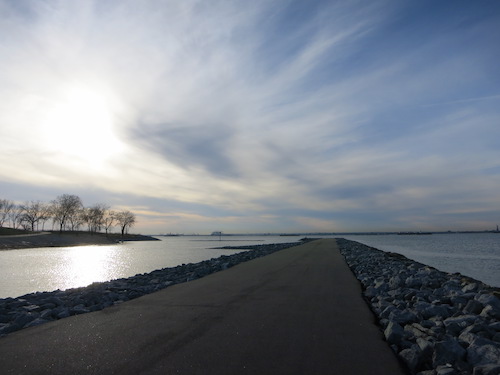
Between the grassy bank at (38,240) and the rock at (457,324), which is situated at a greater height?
the grassy bank at (38,240)

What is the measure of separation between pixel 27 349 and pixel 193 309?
11.0 ft

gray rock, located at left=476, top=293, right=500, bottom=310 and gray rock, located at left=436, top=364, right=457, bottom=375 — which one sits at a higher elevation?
gray rock, located at left=476, top=293, right=500, bottom=310

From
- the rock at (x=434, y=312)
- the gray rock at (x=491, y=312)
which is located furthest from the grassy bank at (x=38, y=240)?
the gray rock at (x=491, y=312)

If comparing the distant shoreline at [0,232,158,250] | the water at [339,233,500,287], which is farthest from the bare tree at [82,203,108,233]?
the water at [339,233,500,287]

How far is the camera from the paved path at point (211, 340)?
13.6 ft

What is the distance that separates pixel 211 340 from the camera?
516cm

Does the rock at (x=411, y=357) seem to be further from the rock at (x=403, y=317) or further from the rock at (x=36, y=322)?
the rock at (x=36, y=322)

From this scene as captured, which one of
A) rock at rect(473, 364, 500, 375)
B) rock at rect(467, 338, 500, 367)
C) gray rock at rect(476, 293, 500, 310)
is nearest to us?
rock at rect(473, 364, 500, 375)

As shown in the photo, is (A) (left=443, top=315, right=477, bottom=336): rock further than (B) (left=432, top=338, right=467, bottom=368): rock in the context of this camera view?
Yes

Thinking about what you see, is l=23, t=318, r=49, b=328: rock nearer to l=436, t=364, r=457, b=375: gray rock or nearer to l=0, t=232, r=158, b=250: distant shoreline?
l=436, t=364, r=457, b=375: gray rock

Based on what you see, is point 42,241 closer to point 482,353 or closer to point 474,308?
point 474,308

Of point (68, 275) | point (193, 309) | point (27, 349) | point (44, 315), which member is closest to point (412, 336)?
point (193, 309)

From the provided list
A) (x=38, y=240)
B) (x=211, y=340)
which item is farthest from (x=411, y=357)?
(x=38, y=240)

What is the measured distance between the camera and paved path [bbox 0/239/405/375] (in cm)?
416
